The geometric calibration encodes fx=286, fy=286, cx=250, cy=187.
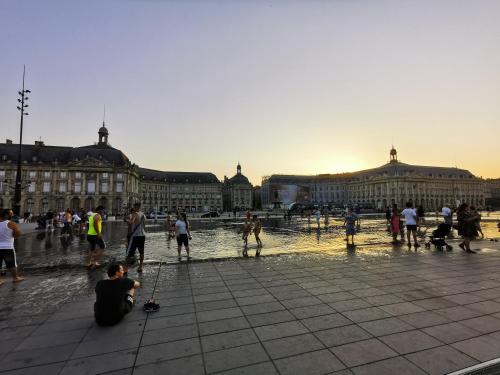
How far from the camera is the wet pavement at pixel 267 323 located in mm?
3535

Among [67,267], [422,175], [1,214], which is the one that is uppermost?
[422,175]

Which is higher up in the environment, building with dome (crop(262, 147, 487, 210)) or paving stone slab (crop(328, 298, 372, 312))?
building with dome (crop(262, 147, 487, 210))

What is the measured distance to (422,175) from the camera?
13550 centimetres

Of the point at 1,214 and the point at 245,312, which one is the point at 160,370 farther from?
the point at 1,214

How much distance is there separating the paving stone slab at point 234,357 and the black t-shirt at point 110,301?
192 cm

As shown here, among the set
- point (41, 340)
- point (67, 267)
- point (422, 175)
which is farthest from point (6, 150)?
point (422, 175)

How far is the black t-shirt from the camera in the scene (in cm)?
467

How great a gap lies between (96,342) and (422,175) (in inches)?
6147

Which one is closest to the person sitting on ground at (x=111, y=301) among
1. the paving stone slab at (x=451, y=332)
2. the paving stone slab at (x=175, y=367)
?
the paving stone slab at (x=175, y=367)

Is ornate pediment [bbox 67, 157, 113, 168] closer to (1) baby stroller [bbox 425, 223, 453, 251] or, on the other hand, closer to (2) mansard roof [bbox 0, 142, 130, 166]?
(2) mansard roof [bbox 0, 142, 130, 166]

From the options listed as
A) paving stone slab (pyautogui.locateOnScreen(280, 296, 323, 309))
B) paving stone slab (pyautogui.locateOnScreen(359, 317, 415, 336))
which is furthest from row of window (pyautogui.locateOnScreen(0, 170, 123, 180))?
paving stone slab (pyautogui.locateOnScreen(359, 317, 415, 336))

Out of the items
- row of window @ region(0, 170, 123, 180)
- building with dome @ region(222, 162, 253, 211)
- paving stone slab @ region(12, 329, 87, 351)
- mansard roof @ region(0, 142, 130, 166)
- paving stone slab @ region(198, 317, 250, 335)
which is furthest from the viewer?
building with dome @ region(222, 162, 253, 211)

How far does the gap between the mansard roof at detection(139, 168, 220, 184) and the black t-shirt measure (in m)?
133

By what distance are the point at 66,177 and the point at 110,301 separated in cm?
10885
